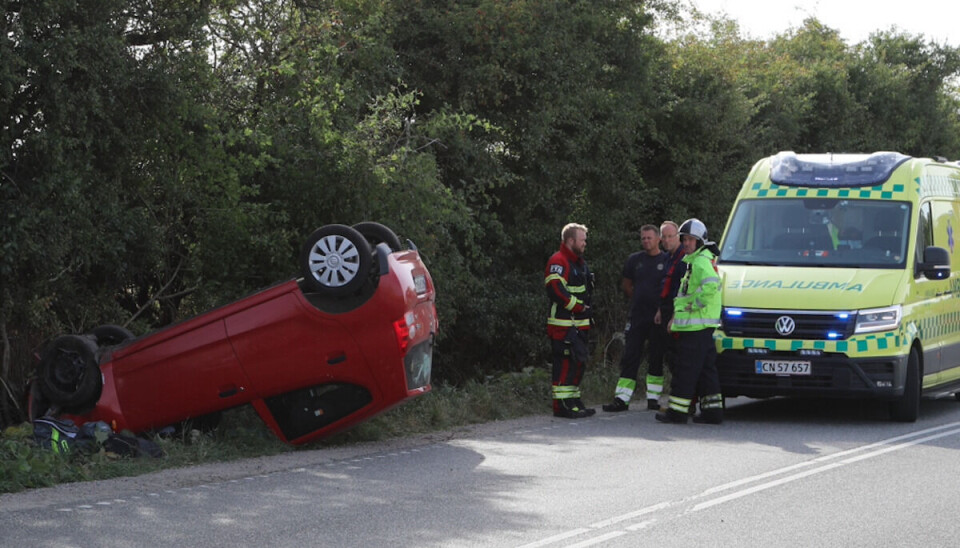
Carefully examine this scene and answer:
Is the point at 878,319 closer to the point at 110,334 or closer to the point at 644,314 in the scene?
the point at 644,314

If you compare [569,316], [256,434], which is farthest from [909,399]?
[256,434]

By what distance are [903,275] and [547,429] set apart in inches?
149

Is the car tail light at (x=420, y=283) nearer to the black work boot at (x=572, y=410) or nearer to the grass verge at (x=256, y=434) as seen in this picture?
the grass verge at (x=256, y=434)

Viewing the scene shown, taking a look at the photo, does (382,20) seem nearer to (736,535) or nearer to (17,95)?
(17,95)

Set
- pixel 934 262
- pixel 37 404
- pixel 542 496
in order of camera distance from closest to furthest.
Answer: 1. pixel 542 496
2. pixel 37 404
3. pixel 934 262

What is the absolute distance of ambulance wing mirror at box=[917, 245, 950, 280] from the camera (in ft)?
42.9

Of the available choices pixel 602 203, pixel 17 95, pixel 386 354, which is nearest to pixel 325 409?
pixel 386 354

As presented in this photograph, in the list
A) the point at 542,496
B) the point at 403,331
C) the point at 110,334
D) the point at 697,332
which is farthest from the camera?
the point at 697,332

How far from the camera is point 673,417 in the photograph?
12719 mm

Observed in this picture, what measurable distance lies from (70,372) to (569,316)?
491cm

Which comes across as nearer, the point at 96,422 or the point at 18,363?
the point at 96,422

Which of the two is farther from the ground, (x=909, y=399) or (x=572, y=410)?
(x=909, y=399)

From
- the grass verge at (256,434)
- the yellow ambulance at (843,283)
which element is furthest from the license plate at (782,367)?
the grass verge at (256,434)

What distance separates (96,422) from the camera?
10.3 meters
